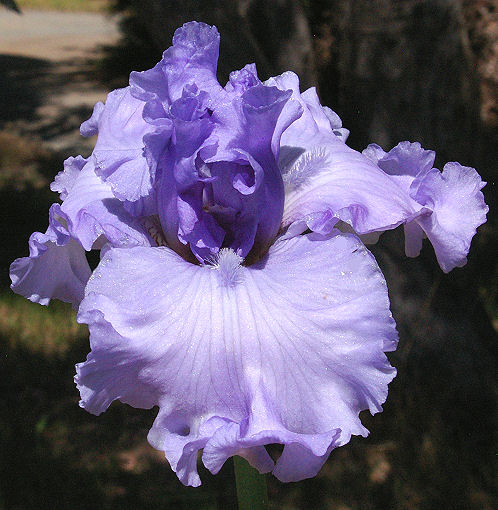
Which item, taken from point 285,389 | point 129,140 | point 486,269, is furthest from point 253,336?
point 486,269

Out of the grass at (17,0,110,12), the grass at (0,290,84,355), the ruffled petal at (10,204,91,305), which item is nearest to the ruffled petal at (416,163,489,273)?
the ruffled petal at (10,204,91,305)

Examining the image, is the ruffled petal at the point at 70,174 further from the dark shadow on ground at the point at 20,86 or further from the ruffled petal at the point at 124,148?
the dark shadow on ground at the point at 20,86

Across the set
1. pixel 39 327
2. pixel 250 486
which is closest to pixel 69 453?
pixel 39 327

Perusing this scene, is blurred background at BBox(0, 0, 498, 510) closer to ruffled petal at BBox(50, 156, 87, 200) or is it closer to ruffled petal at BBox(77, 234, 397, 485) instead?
ruffled petal at BBox(50, 156, 87, 200)

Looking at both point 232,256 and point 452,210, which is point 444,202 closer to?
point 452,210

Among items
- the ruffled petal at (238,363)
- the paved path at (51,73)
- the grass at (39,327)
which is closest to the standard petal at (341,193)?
the ruffled petal at (238,363)

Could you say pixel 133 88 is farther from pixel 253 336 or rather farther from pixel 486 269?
pixel 486 269
